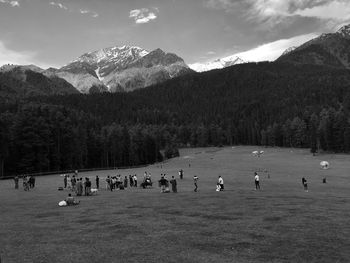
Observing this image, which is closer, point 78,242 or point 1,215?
point 78,242

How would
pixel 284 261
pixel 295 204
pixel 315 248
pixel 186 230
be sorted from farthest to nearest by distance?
pixel 295 204 → pixel 186 230 → pixel 315 248 → pixel 284 261

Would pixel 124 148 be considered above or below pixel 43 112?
below

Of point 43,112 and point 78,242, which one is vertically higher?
point 43,112

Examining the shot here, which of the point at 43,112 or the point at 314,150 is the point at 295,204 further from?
the point at 314,150

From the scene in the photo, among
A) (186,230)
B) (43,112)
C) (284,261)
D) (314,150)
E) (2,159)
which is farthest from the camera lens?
(314,150)

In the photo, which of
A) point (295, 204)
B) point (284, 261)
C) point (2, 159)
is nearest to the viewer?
point (284, 261)

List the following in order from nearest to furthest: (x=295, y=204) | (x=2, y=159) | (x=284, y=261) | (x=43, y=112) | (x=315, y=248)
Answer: (x=284, y=261)
(x=315, y=248)
(x=295, y=204)
(x=2, y=159)
(x=43, y=112)

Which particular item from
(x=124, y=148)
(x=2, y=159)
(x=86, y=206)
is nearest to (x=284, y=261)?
(x=86, y=206)

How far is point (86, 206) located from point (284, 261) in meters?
22.3

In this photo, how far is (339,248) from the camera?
71.8 feet

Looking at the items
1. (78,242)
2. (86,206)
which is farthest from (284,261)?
(86,206)

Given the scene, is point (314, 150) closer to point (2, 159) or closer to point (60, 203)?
point (2, 159)

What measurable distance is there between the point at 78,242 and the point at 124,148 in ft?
481

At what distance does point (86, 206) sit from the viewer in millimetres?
37500
